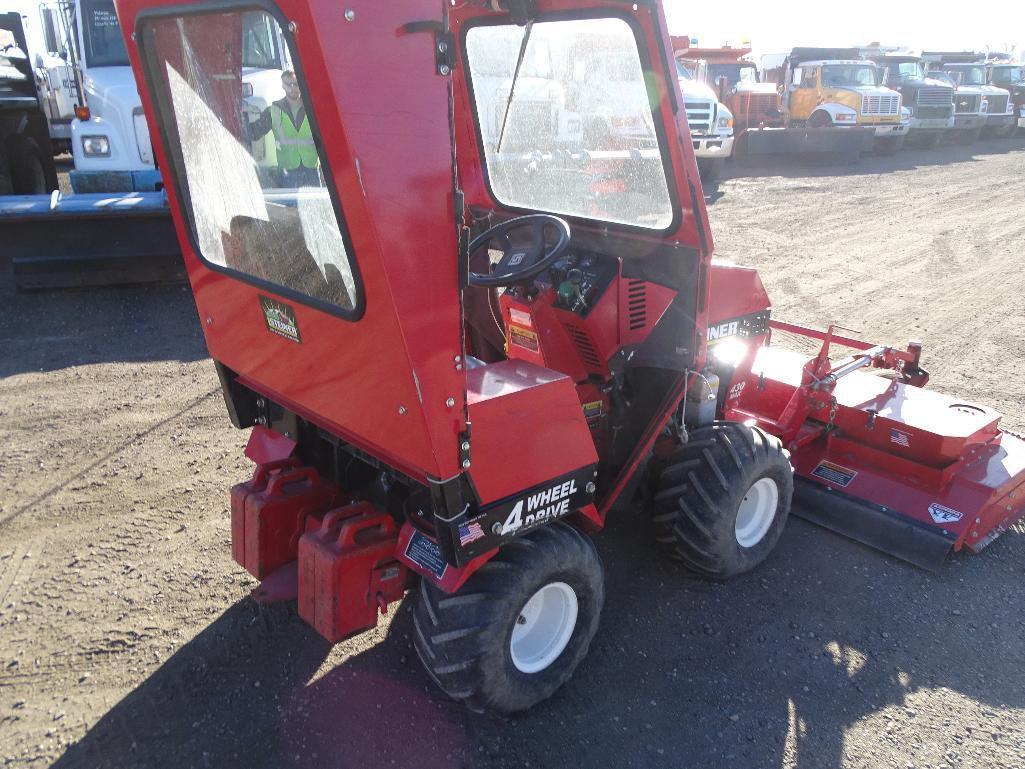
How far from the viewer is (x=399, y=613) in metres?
3.38

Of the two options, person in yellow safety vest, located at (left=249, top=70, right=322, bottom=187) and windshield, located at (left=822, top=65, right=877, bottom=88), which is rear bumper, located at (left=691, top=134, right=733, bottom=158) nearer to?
windshield, located at (left=822, top=65, right=877, bottom=88)

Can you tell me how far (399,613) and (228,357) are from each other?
1264 millimetres

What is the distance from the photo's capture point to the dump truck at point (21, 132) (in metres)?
10.2

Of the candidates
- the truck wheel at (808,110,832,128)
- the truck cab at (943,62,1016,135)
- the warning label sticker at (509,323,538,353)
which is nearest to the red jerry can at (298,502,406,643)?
the warning label sticker at (509,323,538,353)

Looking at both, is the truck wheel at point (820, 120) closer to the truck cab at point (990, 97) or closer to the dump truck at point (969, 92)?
the dump truck at point (969, 92)

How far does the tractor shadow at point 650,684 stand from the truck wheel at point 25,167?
30.6 ft

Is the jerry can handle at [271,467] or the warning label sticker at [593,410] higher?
the warning label sticker at [593,410]

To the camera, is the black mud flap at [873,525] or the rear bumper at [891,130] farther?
the rear bumper at [891,130]

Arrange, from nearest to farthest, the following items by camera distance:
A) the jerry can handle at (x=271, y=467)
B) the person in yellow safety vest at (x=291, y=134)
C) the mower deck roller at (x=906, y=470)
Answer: the person in yellow safety vest at (x=291, y=134)
the jerry can handle at (x=271, y=467)
the mower deck roller at (x=906, y=470)

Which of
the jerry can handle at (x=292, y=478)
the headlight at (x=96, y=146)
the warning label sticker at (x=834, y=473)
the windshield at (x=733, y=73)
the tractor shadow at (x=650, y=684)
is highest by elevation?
the windshield at (x=733, y=73)

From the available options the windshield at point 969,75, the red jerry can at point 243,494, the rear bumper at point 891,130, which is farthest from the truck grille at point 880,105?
the red jerry can at point 243,494

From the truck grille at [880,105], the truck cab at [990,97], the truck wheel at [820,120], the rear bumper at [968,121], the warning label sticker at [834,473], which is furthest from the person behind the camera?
the truck cab at [990,97]

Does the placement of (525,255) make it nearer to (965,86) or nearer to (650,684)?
(650,684)

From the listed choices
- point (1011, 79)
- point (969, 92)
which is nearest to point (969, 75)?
point (969, 92)
